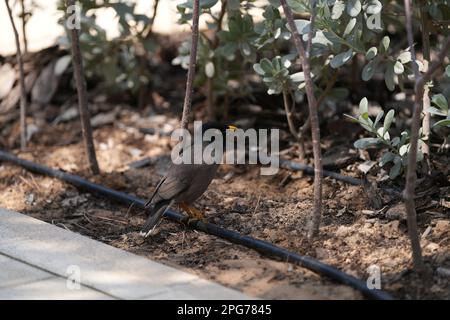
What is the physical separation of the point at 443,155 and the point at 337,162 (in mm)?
832

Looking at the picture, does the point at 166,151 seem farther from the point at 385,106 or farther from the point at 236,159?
the point at 385,106


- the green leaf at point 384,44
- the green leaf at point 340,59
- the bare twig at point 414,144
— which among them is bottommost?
the bare twig at point 414,144

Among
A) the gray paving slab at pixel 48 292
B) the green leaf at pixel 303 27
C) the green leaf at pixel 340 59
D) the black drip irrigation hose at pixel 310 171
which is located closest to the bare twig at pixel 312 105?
the green leaf at pixel 303 27

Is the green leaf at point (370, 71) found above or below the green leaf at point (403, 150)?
above

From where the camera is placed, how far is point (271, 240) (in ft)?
16.7

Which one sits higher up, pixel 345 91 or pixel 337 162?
pixel 345 91

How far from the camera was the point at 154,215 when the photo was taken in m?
5.35

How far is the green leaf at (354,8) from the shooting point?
17.4ft

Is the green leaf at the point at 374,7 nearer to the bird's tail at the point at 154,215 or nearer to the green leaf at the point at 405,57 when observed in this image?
the green leaf at the point at 405,57

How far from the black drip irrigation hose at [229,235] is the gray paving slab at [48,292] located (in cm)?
113

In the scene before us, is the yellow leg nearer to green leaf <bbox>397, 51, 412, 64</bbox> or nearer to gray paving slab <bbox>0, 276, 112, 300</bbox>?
gray paving slab <bbox>0, 276, 112, 300</bbox>

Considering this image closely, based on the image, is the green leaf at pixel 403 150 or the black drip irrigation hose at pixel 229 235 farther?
the green leaf at pixel 403 150

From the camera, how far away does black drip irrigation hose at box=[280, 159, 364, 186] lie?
5932mm
